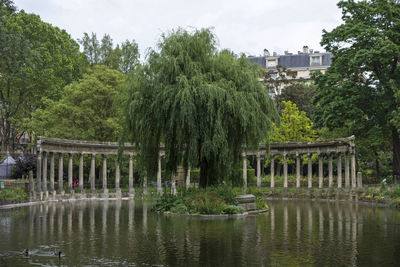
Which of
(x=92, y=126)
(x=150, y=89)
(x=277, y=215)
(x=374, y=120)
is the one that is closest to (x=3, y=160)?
(x=92, y=126)

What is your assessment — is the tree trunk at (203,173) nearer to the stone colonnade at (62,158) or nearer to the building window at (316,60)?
the stone colonnade at (62,158)

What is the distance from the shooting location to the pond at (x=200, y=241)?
16.8m

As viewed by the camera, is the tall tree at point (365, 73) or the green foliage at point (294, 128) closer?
the tall tree at point (365, 73)

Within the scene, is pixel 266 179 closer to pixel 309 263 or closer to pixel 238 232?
pixel 238 232

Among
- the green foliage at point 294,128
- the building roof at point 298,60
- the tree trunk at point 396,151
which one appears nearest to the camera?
the tree trunk at point 396,151

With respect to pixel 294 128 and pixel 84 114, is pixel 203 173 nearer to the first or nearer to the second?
pixel 84 114

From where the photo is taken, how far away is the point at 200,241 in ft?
68.9

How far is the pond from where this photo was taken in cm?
1675

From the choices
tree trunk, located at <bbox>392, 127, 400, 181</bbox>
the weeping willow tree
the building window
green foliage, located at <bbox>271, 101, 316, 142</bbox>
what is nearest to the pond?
the weeping willow tree

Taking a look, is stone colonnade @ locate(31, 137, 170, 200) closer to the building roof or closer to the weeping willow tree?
the weeping willow tree

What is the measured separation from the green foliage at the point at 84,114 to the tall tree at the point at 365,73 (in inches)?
1039

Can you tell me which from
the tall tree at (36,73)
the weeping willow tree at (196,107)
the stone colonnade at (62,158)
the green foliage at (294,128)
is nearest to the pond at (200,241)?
the weeping willow tree at (196,107)

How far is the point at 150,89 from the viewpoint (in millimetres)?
34312

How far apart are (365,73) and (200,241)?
3925 centimetres
